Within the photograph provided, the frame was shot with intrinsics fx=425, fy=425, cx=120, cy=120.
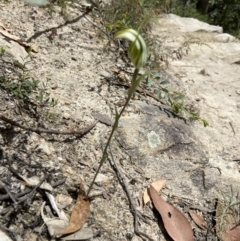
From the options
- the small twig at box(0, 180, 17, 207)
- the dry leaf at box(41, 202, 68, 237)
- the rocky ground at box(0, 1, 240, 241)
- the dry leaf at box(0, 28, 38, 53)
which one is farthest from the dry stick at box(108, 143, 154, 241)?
the dry leaf at box(0, 28, 38, 53)

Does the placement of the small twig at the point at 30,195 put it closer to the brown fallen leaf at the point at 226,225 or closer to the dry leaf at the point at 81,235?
the dry leaf at the point at 81,235

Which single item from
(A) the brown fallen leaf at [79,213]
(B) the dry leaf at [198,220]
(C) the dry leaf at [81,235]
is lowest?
(C) the dry leaf at [81,235]

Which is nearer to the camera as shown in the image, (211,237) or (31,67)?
(211,237)

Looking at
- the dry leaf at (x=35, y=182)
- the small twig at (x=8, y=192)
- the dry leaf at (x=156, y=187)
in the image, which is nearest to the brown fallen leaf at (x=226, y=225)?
the dry leaf at (x=156, y=187)

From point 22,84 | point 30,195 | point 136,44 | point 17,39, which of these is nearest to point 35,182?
point 30,195

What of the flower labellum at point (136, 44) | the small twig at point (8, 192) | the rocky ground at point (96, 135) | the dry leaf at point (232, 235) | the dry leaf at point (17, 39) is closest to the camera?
the flower labellum at point (136, 44)

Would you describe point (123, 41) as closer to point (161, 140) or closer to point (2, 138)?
point (161, 140)

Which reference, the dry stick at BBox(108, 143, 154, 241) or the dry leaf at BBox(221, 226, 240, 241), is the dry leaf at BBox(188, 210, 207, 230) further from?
the dry stick at BBox(108, 143, 154, 241)

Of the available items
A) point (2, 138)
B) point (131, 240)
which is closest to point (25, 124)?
point (2, 138)
